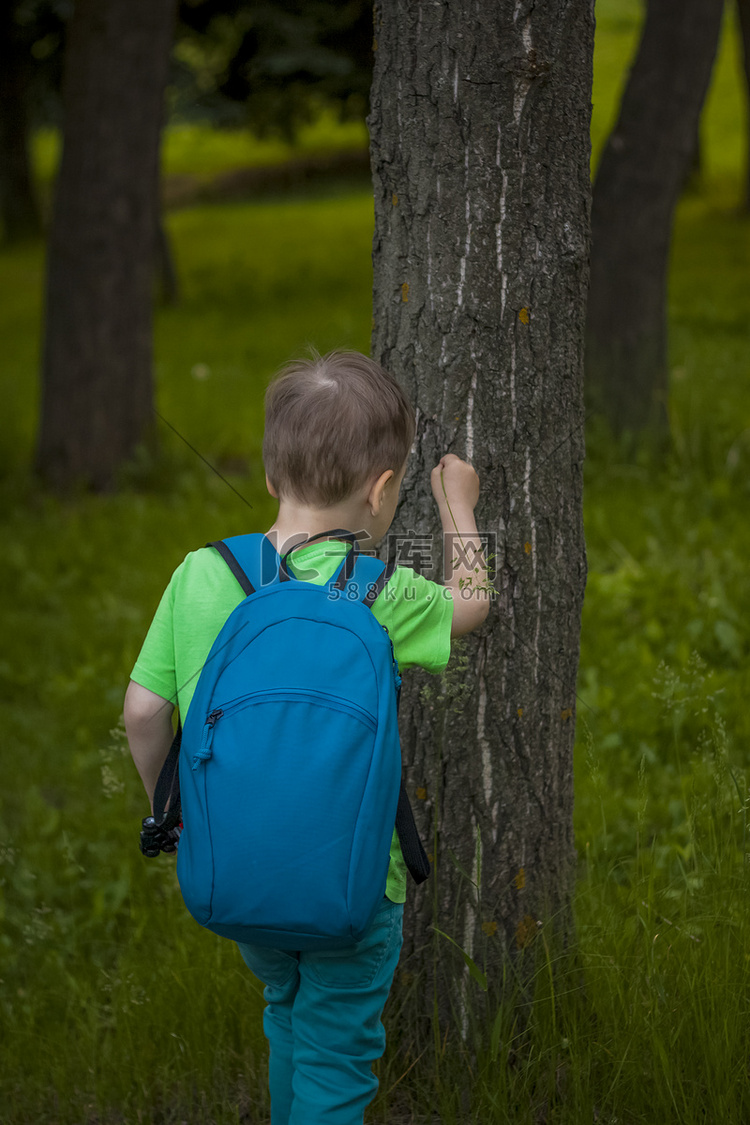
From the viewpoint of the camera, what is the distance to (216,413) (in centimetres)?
854

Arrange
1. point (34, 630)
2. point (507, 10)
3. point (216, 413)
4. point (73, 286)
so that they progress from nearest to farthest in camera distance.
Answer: point (507, 10) < point (34, 630) < point (73, 286) < point (216, 413)

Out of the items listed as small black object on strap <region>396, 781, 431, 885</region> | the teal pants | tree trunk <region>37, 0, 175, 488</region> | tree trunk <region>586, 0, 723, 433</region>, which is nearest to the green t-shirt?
small black object on strap <region>396, 781, 431, 885</region>

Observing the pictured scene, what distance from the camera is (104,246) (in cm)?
720

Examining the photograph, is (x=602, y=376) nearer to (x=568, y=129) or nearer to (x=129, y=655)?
(x=129, y=655)

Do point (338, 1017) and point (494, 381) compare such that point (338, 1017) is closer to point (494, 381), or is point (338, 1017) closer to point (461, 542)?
point (461, 542)

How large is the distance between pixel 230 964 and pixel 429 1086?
0.59m

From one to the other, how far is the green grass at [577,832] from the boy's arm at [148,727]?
24.5 inches

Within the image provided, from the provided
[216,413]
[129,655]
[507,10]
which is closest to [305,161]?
[216,413]

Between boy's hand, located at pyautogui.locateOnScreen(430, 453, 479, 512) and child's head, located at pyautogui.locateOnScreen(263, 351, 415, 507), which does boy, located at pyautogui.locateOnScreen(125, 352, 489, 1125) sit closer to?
child's head, located at pyautogui.locateOnScreen(263, 351, 415, 507)

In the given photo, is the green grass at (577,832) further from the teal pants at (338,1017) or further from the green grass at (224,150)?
the green grass at (224,150)

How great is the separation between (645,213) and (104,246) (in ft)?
12.6

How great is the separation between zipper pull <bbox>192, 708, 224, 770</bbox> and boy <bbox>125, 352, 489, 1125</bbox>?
0.61ft

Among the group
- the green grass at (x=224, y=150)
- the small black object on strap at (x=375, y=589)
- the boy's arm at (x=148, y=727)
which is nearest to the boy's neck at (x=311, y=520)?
the small black object on strap at (x=375, y=589)

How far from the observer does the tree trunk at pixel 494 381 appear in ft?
6.70
